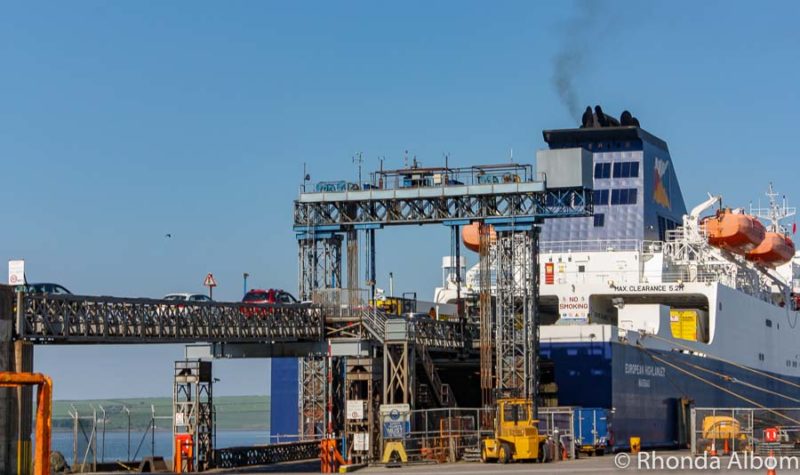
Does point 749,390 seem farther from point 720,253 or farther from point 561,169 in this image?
point 561,169

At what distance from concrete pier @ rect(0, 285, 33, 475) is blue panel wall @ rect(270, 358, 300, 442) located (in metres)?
35.9

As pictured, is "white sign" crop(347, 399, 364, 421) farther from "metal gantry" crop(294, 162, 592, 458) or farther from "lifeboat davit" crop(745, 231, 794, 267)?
"lifeboat davit" crop(745, 231, 794, 267)

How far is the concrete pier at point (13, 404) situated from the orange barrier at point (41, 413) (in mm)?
10916

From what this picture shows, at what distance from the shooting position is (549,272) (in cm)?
7269

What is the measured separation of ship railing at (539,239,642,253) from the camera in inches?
2948

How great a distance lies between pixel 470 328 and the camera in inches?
2484

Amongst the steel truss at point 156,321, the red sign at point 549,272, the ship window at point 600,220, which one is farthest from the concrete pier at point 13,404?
the ship window at point 600,220

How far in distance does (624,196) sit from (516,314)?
59.1ft

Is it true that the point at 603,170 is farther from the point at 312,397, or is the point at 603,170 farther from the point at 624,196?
the point at 312,397

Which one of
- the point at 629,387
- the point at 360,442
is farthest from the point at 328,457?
the point at 629,387

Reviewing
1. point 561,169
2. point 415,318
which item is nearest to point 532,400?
point 415,318

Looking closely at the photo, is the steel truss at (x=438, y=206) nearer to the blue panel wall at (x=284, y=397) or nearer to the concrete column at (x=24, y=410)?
the blue panel wall at (x=284, y=397)

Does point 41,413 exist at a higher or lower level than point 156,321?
lower

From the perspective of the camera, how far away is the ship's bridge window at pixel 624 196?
75812 mm
